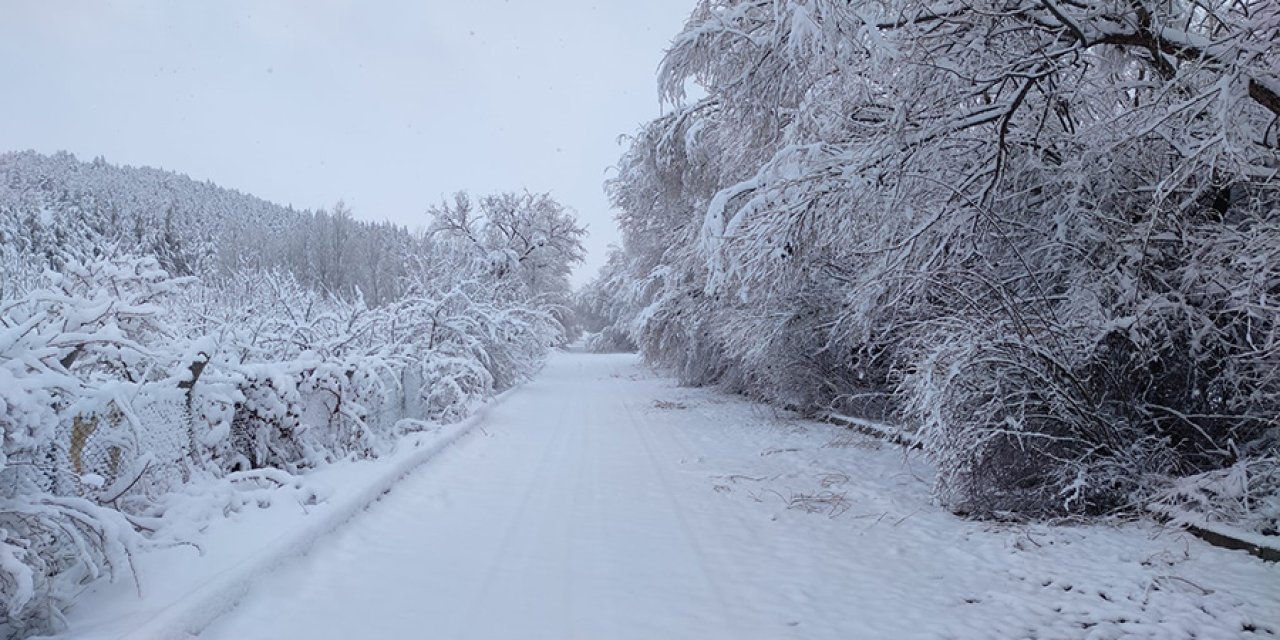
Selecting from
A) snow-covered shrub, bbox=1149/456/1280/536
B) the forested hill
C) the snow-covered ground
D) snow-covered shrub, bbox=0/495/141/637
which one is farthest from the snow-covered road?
the forested hill

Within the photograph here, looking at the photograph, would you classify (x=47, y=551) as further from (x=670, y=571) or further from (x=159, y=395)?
(x=670, y=571)

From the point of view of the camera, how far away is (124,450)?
4.30 meters

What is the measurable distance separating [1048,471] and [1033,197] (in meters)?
2.64

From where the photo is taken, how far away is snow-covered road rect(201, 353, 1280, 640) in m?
3.61

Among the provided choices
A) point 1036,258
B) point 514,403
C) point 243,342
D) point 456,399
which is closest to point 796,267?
point 1036,258

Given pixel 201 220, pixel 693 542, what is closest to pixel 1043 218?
pixel 693 542

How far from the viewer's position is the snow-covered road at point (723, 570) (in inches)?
142

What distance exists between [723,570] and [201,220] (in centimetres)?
11222

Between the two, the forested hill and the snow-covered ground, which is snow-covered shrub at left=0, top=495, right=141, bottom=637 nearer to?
the snow-covered ground

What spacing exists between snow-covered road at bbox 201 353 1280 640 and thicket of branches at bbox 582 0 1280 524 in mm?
854

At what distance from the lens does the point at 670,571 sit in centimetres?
452

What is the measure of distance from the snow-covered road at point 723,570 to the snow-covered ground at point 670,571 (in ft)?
0.05

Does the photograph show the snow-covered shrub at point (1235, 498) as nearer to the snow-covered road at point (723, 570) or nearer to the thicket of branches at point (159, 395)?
the snow-covered road at point (723, 570)

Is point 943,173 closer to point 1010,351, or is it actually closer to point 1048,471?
point 1010,351
